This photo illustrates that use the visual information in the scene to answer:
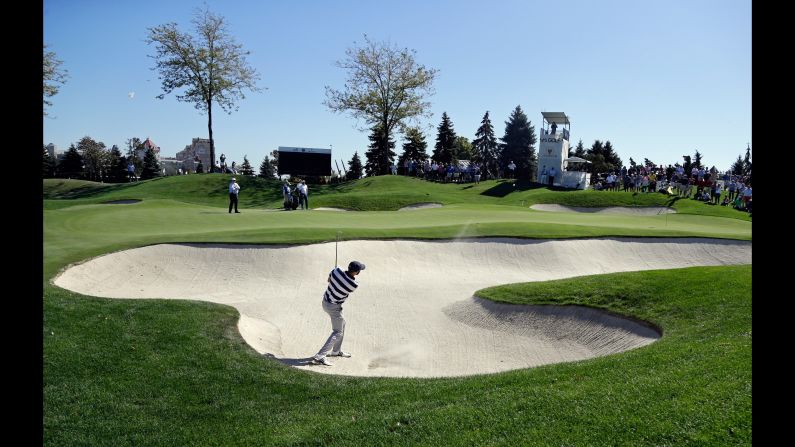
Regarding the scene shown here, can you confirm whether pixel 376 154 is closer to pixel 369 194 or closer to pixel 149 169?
pixel 149 169

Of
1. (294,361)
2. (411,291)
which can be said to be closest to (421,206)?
(411,291)

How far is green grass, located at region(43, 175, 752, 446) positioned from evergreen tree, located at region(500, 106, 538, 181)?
66717 mm

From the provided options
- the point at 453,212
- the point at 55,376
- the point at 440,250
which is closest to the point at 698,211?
the point at 453,212

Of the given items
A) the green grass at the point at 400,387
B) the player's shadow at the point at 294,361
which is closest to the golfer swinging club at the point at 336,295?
the player's shadow at the point at 294,361

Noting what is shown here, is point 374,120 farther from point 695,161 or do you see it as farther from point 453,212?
point 695,161

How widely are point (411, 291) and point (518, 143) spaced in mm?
67430

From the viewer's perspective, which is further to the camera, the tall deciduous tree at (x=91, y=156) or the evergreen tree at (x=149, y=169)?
the tall deciduous tree at (x=91, y=156)

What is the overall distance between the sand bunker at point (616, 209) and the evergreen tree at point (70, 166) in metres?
56.2

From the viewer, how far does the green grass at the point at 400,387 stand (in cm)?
711

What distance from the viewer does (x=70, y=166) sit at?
7100 centimetres

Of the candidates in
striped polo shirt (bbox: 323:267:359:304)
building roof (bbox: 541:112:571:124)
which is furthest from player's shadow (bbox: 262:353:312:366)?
building roof (bbox: 541:112:571:124)

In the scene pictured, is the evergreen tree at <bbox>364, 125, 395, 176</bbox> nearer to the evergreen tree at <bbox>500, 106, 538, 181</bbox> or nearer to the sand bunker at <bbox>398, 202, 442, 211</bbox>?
the evergreen tree at <bbox>500, 106, 538, 181</bbox>

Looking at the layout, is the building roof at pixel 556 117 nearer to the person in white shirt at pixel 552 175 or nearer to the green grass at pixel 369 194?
the person in white shirt at pixel 552 175

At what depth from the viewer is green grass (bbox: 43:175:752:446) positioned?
7.11 metres
